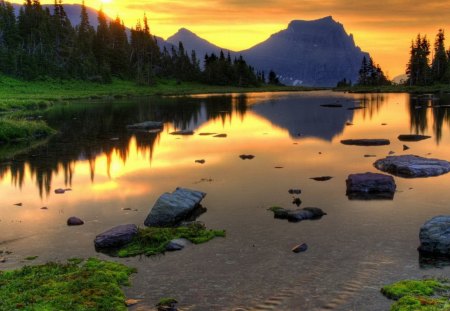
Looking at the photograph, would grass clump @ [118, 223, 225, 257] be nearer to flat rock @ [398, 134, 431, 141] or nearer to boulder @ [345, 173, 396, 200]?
boulder @ [345, 173, 396, 200]

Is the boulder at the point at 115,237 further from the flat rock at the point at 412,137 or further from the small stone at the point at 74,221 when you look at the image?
the flat rock at the point at 412,137

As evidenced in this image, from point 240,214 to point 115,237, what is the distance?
6.76 meters

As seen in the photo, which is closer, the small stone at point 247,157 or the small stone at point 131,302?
the small stone at point 131,302

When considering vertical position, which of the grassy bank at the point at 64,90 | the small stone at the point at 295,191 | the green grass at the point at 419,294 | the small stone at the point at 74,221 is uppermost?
the grassy bank at the point at 64,90

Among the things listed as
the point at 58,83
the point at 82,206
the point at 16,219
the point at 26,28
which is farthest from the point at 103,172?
the point at 26,28

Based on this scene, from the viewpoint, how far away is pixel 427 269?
17.2m

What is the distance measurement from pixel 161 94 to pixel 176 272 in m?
157

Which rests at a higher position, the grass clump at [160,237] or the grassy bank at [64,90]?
the grassy bank at [64,90]

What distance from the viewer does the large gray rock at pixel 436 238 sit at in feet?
60.5

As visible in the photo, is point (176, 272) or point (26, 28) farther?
point (26, 28)

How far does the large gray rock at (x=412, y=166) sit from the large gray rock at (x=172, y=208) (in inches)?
615

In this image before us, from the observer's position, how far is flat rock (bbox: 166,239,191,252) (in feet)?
64.0

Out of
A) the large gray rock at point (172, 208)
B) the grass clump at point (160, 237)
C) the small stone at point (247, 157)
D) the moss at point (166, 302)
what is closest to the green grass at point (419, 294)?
the moss at point (166, 302)

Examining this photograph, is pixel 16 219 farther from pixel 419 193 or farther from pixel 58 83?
pixel 58 83
